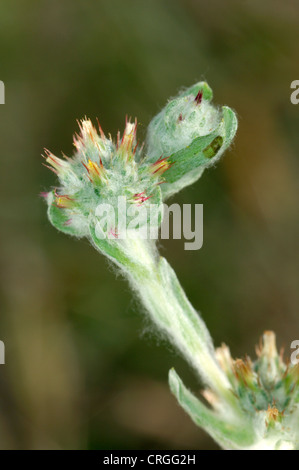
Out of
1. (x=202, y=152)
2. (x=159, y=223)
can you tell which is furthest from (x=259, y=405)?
(x=202, y=152)

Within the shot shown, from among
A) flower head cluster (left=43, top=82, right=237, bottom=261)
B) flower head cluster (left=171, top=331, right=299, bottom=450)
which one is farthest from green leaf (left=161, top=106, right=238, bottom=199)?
flower head cluster (left=171, top=331, right=299, bottom=450)

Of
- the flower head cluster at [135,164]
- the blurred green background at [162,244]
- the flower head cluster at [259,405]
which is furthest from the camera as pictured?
the blurred green background at [162,244]

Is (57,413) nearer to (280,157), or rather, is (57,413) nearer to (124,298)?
(124,298)

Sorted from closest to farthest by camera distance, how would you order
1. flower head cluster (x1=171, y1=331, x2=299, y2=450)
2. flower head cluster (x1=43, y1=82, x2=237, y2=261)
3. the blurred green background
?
flower head cluster (x1=43, y1=82, x2=237, y2=261)
flower head cluster (x1=171, y1=331, x2=299, y2=450)
the blurred green background

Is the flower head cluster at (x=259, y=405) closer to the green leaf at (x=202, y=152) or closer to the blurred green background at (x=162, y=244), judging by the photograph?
the green leaf at (x=202, y=152)

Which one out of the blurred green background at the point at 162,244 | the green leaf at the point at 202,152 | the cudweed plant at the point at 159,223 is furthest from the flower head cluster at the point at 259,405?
the blurred green background at the point at 162,244

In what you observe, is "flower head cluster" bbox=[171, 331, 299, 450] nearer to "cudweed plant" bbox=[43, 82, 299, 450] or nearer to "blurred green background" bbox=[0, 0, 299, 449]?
"cudweed plant" bbox=[43, 82, 299, 450]
